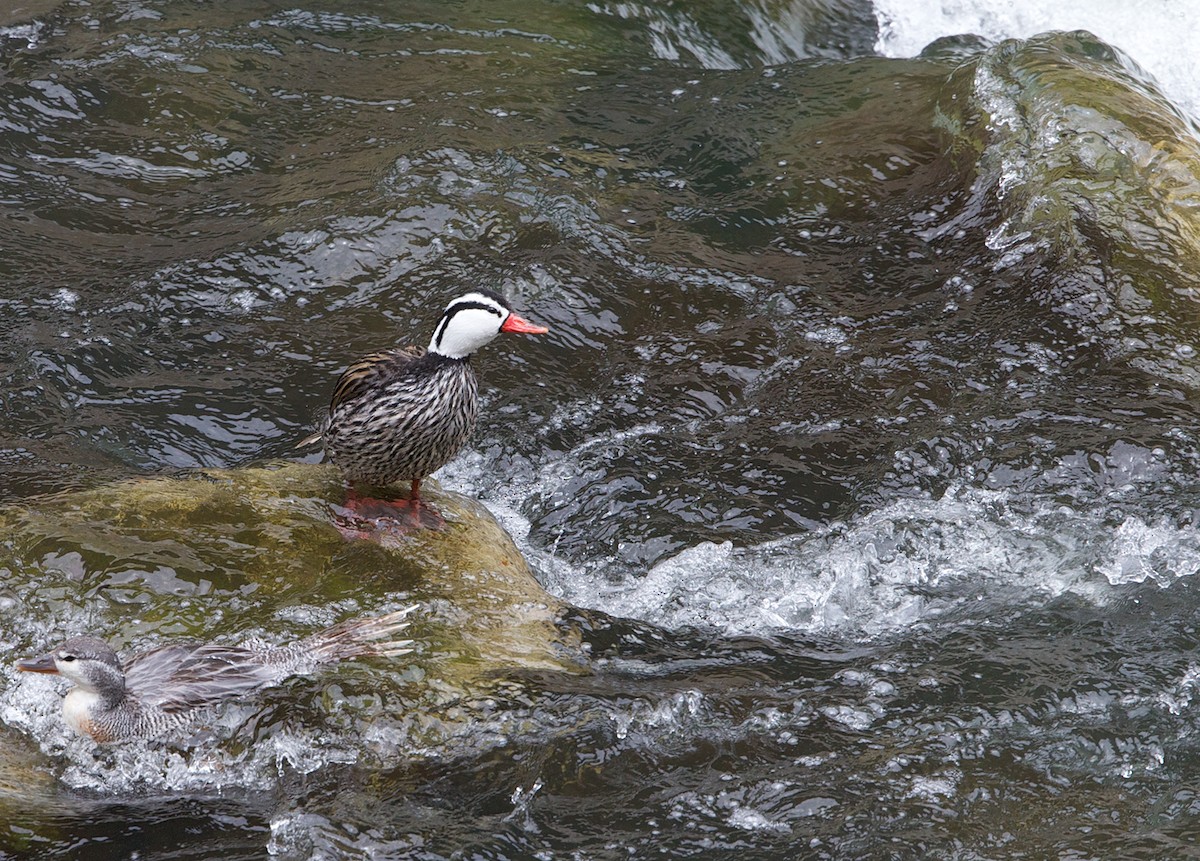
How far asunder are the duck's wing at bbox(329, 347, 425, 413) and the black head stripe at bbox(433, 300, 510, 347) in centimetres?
15

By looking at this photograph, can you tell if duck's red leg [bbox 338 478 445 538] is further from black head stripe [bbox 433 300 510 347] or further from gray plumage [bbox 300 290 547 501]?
black head stripe [bbox 433 300 510 347]

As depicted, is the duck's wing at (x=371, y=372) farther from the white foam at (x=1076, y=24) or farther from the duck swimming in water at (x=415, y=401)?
the white foam at (x=1076, y=24)

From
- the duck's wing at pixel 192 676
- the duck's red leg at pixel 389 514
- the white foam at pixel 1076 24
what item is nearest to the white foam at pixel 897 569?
the duck's red leg at pixel 389 514

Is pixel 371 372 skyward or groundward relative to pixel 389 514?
skyward

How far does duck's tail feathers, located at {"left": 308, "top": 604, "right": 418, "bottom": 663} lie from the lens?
5.02 m

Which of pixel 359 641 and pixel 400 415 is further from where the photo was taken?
pixel 400 415

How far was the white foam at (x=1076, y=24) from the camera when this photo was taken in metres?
12.9

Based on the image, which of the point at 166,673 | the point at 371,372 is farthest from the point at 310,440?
the point at 166,673

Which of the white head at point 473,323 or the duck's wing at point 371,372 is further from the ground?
the white head at point 473,323

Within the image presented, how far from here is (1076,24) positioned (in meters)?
13.7

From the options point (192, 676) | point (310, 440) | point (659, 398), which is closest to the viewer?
point (192, 676)

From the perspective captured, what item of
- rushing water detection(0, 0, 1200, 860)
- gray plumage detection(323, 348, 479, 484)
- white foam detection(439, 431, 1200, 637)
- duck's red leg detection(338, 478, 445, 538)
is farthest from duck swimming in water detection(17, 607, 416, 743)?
white foam detection(439, 431, 1200, 637)

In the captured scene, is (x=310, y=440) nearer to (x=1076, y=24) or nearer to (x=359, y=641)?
(x=359, y=641)

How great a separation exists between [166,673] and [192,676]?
0.11 m
